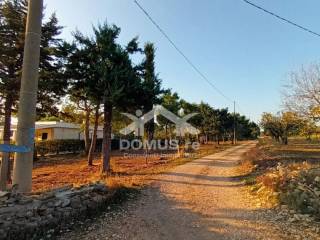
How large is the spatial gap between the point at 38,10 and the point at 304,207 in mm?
7875

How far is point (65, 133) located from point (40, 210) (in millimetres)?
35303

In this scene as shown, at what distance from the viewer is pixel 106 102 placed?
14.2m

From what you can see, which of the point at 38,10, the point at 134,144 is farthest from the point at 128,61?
the point at 134,144

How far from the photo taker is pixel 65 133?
131 ft

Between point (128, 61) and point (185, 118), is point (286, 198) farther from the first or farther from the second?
point (185, 118)

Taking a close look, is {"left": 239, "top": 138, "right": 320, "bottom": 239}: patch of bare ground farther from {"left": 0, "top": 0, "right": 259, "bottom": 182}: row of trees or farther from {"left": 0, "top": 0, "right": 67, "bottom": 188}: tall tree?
{"left": 0, "top": 0, "right": 67, "bottom": 188}: tall tree

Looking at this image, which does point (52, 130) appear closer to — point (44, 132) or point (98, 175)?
point (44, 132)

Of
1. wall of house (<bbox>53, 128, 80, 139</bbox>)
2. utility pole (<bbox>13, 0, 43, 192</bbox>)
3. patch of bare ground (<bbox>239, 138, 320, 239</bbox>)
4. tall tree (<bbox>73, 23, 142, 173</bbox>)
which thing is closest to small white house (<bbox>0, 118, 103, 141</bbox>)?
wall of house (<bbox>53, 128, 80, 139</bbox>)

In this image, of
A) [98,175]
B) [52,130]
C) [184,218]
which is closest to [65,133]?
[52,130]

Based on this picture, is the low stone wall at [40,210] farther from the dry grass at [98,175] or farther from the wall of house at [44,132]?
the wall of house at [44,132]

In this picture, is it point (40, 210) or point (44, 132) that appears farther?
point (44, 132)

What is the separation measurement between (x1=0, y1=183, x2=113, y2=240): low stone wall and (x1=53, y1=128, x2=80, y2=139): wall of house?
32540 mm

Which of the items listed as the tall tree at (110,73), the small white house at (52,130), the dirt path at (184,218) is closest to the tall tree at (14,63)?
the tall tree at (110,73)

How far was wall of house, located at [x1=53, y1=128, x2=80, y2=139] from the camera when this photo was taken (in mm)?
38250
